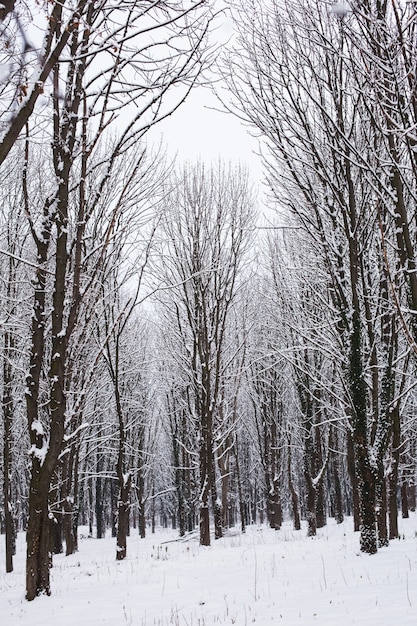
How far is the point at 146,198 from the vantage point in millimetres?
9367

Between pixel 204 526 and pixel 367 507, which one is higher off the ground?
pixel 367 507

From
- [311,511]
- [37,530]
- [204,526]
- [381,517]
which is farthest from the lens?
[311,511]

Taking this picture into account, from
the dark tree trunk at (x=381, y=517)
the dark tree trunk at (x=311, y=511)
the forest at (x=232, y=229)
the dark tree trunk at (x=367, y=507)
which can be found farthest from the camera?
the dark tree trunk at (x=311, y=511)

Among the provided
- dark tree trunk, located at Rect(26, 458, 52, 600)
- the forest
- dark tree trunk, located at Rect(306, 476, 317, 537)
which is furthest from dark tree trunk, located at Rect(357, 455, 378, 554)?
dark tree trunk, located at Rect(306, 476, 317, 537)

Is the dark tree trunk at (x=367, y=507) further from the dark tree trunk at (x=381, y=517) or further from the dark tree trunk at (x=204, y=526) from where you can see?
the dark tree trunk at (x=204, y=526)

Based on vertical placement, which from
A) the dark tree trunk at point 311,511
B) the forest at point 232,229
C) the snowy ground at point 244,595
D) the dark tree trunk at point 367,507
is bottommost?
the dark tree trunk at point 311,511

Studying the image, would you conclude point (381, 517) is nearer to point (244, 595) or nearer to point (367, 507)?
point (367, 507)

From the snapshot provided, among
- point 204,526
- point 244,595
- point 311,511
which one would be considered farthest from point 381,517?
point 311,511

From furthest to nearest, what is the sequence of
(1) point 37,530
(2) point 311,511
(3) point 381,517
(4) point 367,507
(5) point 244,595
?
(2) point 311,511, (3) point 381,517, (4) point 367,507, (1) point 37,530, (5) point 244,595

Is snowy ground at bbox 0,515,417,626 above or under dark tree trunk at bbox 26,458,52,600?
under

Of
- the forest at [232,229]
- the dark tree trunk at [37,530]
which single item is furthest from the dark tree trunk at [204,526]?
the dark tree trunk at [37,530]

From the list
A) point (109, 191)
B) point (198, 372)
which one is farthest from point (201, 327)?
point (109, 191)

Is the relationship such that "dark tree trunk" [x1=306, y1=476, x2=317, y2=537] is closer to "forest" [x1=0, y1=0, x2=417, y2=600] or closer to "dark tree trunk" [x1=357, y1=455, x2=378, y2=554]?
"forest" [x1=0, y1=0, x2=417, y2=600]

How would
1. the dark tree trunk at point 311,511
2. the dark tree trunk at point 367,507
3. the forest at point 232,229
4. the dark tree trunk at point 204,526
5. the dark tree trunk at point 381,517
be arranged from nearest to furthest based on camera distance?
1. the forest at point 232,229
2. the dark tree trunk at point 367,507
3. the dark tree trunk at point 381,517
4. the dark tree trunk at point 204,526
5. the dark tree trunk at point 311,511
